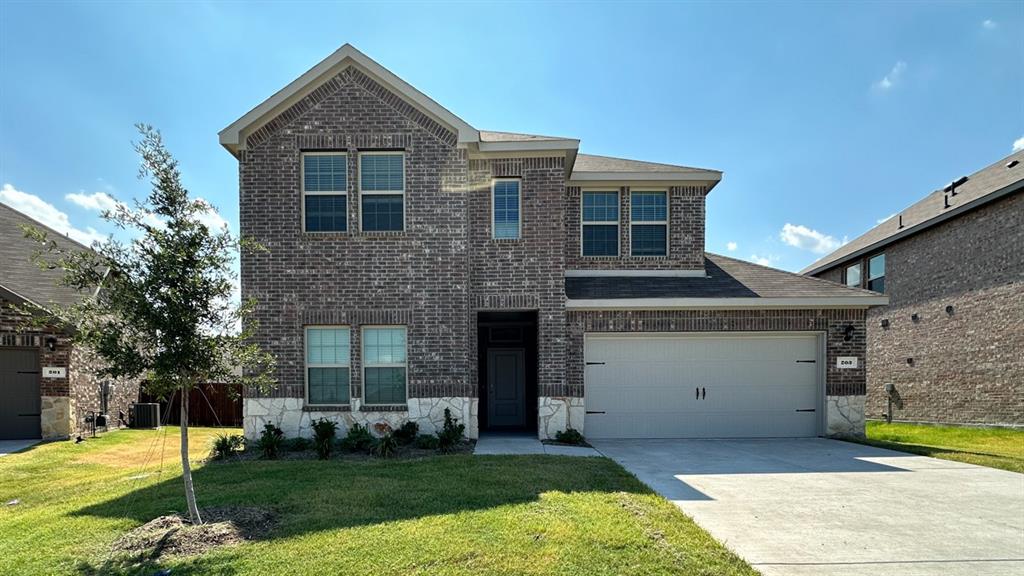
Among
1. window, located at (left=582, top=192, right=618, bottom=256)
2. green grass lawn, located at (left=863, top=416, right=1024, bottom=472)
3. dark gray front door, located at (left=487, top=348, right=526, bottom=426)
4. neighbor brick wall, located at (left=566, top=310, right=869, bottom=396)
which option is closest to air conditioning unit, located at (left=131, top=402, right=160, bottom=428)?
dark gray front door, located at (left=487, top=348, right=526, bottom=426)

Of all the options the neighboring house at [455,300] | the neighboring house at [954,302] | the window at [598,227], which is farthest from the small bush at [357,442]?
the neighboring house at [954,302]

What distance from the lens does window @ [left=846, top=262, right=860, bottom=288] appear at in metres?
19.4

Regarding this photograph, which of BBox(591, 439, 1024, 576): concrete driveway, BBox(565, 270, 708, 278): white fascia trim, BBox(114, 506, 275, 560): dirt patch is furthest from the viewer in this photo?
BBox(565, 270, 708, 278): white fascia trim

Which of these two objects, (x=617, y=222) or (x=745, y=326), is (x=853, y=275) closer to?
(x=745, y=326)

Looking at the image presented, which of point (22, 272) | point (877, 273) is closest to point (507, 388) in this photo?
point (22, 272)

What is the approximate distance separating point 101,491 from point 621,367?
30.8ft

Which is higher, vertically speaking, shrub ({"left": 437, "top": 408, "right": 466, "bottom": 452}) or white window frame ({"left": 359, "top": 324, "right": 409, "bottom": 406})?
white window frame ({"left": 359, "top": 324, "right": 409, "bottom": 406})

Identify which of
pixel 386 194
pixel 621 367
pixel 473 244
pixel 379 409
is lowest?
pixel 379 409

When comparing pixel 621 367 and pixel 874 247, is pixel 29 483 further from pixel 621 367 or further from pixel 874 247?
pixel 874 247

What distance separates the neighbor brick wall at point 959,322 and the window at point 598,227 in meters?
10.6

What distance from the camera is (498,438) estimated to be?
432 inches

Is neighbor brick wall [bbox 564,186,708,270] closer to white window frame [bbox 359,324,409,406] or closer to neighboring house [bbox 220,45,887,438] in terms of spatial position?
neighboring house [bbox 220,45,887,438]

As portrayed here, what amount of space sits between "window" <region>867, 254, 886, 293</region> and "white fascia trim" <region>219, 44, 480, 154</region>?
641 inches

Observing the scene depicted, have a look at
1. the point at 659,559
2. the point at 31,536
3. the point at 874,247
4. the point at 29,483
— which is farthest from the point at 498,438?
the point at 874,247
